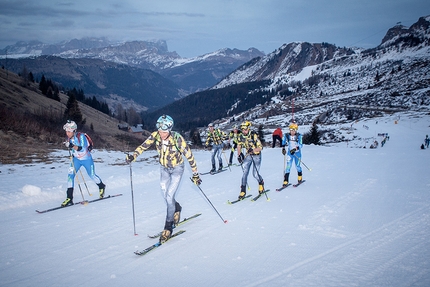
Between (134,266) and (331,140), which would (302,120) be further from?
(134,266)

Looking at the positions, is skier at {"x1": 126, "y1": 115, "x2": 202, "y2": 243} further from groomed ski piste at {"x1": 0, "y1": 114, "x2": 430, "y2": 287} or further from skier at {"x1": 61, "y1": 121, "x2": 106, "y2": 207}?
skier at {"x1": 61, "y1": 121, "x2": 106, "y2": 207}

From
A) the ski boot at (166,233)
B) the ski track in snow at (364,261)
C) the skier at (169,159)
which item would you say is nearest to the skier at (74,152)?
the skier at (169,159)

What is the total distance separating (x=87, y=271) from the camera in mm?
5199

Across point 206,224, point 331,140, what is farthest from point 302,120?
point 206,224

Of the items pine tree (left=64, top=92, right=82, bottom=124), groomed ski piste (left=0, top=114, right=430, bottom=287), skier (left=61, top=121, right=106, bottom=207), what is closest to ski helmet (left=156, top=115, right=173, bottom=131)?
groomed ski piste (left=0, top=114, right=430, bottom=287)

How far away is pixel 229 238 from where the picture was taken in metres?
6.53

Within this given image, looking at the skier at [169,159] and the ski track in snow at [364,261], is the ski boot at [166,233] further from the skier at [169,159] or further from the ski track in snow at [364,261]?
the ski track in snow at [364,261]

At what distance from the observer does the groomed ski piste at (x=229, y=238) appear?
4.93m

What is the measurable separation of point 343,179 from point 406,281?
8999 mm

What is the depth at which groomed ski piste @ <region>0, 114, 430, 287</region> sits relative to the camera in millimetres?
4926

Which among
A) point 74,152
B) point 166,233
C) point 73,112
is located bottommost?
point 166,233

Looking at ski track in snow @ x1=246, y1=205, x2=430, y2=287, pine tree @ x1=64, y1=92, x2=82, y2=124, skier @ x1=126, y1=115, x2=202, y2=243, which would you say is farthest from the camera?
pine tree @ x1=64, y1=92, x2=82, y2=124

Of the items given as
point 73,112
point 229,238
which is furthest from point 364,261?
point 73,112

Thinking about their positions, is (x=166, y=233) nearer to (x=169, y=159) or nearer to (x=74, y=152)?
(x=169, y=159)
